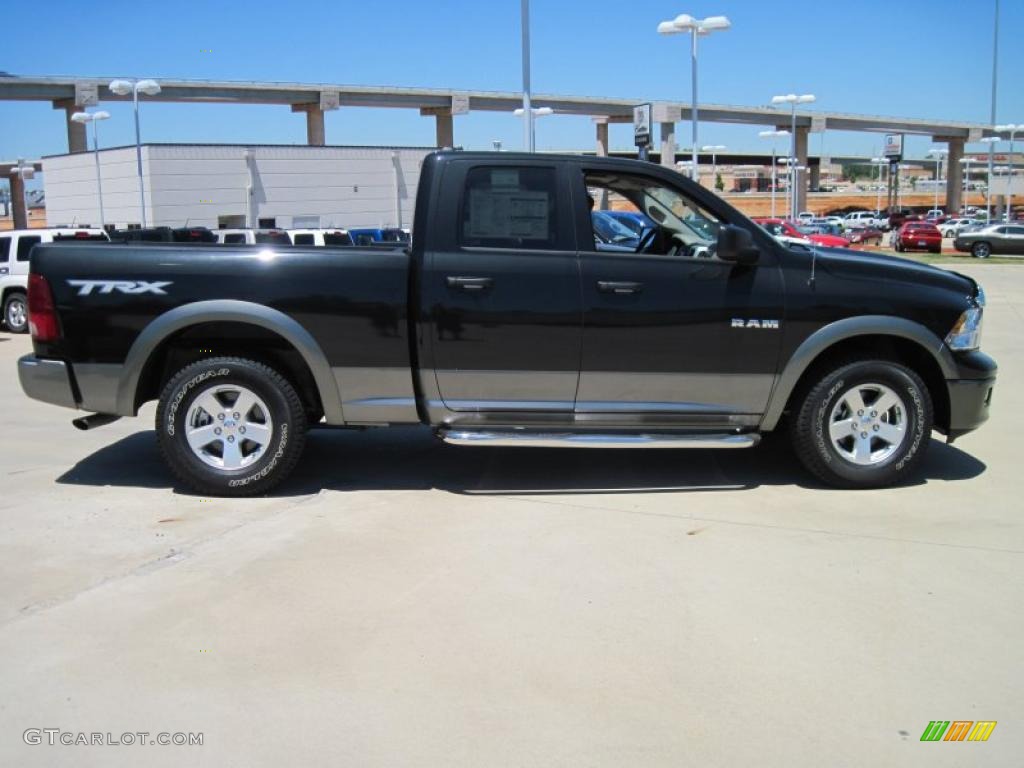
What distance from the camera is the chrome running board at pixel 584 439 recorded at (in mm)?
5797

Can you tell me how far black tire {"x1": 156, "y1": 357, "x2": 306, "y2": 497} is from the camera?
589cm

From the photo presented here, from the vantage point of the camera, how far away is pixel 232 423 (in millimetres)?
5973

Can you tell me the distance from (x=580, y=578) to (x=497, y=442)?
4.20 feet

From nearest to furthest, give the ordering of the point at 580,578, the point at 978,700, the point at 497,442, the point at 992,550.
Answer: the point at 978,700
the point at 580,578
the point at 992,550
the point at 497,442

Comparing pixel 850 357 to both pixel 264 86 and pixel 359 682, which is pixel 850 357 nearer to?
pixel 359 682

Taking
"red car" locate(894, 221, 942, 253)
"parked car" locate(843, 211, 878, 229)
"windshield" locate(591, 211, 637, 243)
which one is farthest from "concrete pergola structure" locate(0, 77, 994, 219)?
"windshield" locate(591, 211, 637, 243)

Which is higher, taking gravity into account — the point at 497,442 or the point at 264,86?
the point at 264,86

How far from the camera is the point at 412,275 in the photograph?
5875mm

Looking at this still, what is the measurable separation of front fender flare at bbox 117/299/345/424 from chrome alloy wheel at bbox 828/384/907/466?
3.08 metres

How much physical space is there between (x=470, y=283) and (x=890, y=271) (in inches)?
101

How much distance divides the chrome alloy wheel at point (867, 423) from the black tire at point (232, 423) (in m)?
3.27

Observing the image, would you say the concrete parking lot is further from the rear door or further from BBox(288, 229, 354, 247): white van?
BBox(288, 229, 354, 247): white van

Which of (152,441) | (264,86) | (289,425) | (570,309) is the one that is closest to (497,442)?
(570,309)

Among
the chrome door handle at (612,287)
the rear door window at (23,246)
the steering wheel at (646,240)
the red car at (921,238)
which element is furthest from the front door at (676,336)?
the red car at (921,238)
